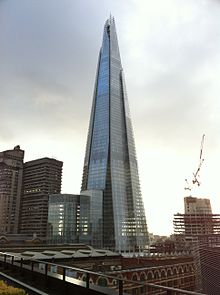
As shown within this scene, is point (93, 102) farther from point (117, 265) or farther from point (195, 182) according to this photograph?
point (117, 265)

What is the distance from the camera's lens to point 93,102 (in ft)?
299

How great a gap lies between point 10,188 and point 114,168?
55197 millimetres

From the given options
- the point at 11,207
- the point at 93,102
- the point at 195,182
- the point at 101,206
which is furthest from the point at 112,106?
the point at 11,207

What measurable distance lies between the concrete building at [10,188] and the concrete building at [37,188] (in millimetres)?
2585

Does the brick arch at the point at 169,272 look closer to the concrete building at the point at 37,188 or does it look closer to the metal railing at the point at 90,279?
the metal railing at the point at 90,279

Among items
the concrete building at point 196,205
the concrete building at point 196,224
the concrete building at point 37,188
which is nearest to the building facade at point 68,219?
the concrete building at point 196,224

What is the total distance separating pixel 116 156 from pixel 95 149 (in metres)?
6.44

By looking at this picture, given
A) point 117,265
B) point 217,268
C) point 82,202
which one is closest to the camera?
point 217,268

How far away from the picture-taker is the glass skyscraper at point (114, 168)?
80.0 meters

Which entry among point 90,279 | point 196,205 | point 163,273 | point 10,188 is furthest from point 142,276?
point 10,188

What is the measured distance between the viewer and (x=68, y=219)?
77.2m

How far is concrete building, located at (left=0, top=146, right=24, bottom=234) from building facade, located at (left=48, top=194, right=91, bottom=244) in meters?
42.4

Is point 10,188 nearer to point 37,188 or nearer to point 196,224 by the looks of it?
point 37,188

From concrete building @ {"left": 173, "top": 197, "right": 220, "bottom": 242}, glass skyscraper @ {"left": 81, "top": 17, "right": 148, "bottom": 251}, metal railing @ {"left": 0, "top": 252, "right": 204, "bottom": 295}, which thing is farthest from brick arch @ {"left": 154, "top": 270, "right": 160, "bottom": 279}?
concrete building @ {"left": 173, "top": 197, "right": 220, "bottom": 242}
